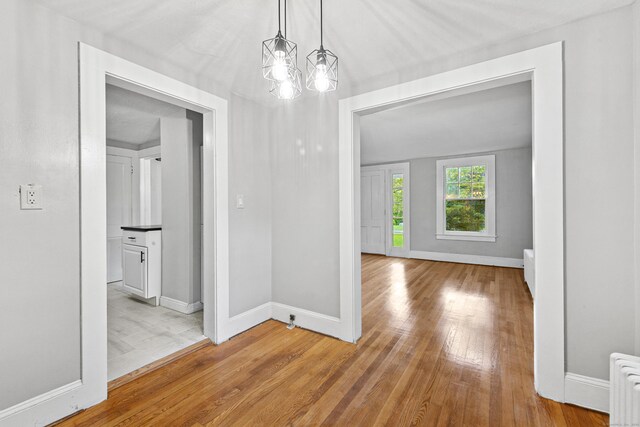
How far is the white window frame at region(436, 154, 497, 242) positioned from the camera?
5922 millimetres

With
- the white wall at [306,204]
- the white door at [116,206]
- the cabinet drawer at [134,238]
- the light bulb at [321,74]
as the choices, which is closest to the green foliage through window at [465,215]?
the white wall at [306,204]

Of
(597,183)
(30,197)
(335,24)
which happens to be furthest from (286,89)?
(597,183)

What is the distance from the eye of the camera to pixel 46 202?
1592 millimetres

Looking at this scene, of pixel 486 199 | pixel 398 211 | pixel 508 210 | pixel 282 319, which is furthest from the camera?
pixel 398 211

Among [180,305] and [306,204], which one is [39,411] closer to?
[180,305]

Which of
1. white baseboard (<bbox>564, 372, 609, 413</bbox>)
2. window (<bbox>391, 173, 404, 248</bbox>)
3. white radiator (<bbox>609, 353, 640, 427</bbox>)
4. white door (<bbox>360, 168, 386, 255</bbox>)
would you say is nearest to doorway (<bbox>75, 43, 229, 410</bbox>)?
white radiator (<bbox>609, 353, 640, 427</bbox>)

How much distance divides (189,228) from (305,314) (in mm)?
1653

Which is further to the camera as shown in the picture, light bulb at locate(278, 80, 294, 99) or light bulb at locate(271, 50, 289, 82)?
light bulb at locate(278, 80, 294, 99)

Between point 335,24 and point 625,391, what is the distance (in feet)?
7.99

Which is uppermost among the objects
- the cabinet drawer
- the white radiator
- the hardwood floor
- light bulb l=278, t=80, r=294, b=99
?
light bulb l=278, t=80, r=294, b=99

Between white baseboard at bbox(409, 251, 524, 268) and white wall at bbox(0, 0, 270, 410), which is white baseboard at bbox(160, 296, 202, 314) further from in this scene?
white baseboard at bbox(409, 251, 524, 268)

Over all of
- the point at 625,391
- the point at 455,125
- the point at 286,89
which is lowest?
the point at 625,391

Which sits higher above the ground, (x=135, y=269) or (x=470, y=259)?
(x=135, y=269)

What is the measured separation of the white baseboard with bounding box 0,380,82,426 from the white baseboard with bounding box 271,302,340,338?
5.52 ft
